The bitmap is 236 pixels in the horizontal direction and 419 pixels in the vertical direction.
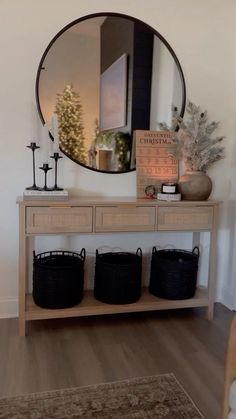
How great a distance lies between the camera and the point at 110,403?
5.71ft

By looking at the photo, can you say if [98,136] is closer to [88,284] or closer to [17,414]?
[88,284]

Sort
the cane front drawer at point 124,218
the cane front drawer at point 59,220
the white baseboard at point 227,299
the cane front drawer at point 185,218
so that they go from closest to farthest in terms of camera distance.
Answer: the cane front drawer at point 59,220 < the cane front drawer at point 124,218 < the cane front drawer at point 185,218 < the white baseboard at point 227,299

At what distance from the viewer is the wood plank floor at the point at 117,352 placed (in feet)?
6.21

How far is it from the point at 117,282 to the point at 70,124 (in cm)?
111

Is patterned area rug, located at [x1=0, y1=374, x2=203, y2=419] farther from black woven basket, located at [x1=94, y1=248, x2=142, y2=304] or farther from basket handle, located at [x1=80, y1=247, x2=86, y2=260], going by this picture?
basket handle, located at [x1=80, y1=247, x2=86, y2=260]

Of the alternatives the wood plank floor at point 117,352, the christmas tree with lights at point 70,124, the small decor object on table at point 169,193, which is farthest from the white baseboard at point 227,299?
the christmas tree with lights at point 70,124

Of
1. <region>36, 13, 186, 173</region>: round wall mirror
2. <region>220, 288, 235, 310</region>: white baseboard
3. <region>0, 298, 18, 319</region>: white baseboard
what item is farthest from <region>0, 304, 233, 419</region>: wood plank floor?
<region>36, 13, 186, 173</region>: round wall mirror

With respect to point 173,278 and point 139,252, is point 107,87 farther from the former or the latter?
point 173,278

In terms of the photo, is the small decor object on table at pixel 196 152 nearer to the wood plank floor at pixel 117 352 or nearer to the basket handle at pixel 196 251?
the basket handle at pixel 196 251

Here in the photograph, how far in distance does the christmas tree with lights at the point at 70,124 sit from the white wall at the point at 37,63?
0.08 metres

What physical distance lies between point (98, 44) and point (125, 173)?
89 centimetres

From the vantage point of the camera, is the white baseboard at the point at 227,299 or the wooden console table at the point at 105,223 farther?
the white baseboard at the point at 227,299

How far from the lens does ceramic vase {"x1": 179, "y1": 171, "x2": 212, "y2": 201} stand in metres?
2.61

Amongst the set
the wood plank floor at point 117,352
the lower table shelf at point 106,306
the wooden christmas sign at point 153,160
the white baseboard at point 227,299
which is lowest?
the wood plank floor at point 117,352
